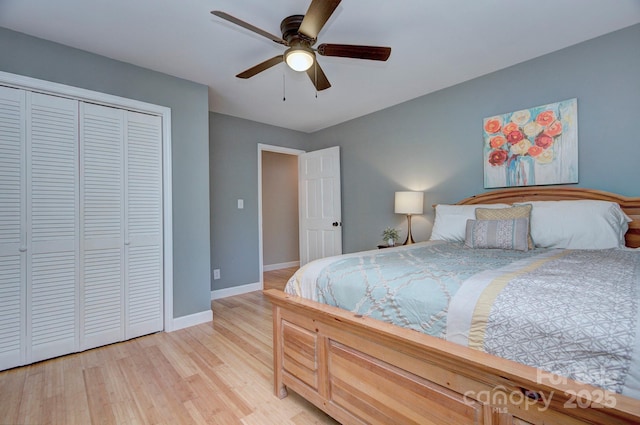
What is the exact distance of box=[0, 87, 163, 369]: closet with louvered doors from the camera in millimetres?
2148

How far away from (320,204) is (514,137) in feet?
8.66

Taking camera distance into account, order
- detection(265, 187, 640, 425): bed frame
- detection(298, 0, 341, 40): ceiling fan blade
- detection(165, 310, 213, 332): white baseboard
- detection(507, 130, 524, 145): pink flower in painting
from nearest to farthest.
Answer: detection(265, 187, 640, 425): bed frame → detection(298, 0, 341, 40): ceiling fan blade → detection(507, 130, 524, 145): pink flower in painting → detection(165, 310, 213, 332): white baseboard

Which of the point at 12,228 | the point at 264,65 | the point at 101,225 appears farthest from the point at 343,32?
the point at 12,228

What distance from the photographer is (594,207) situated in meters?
2.05

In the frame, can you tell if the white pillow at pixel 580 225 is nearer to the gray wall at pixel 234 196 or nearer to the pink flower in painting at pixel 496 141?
the pink flower in painting at pixel 496 141

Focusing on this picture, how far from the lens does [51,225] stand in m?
2.29

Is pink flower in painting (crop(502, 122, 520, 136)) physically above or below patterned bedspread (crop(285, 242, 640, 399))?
above

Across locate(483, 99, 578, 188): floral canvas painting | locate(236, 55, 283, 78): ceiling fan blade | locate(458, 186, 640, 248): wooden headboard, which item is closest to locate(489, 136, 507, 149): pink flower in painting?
locate(483, 99, 578, 188): floral canvas painting

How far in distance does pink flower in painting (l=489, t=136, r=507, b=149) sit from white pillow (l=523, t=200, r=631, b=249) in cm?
90

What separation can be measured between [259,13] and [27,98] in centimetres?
192

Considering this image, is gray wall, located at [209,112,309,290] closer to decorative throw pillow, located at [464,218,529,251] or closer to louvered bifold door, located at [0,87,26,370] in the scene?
louvered bifold door, located at [0,87,26,370]

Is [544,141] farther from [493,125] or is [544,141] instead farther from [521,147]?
[493,125]

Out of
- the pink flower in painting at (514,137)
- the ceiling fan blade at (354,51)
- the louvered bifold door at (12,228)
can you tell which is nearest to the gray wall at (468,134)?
the pink flower in painting at (514,137)

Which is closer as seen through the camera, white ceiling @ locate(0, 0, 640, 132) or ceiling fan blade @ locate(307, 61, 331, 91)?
white ceiling @ locate(0, 0, 640, 132)
